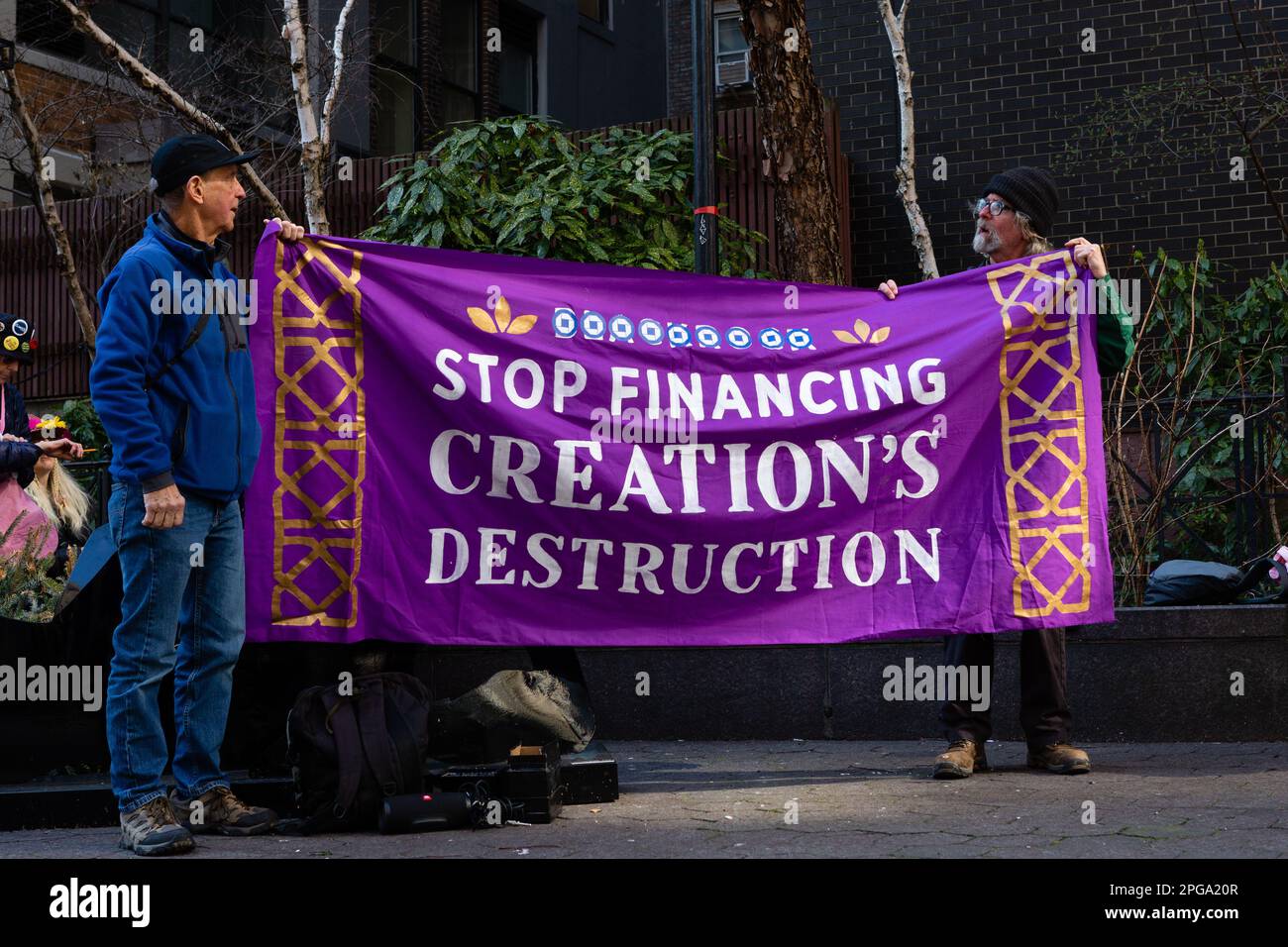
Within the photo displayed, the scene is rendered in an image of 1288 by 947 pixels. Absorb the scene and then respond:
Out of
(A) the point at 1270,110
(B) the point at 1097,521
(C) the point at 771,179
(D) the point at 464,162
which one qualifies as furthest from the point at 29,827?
(A) the point at 1270,110

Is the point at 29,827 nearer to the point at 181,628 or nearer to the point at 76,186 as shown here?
the point at 181,628

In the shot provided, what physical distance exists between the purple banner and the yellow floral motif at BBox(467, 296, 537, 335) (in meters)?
0.01

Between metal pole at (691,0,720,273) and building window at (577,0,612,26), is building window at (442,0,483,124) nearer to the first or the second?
building window at (577,0,612,26)

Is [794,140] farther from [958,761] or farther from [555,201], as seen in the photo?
[958,761]

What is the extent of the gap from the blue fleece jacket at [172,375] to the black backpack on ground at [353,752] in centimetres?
87

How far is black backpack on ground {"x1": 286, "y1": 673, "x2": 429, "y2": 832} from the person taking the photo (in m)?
5.36

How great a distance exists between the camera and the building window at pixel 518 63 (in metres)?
25.6

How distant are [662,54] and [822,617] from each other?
24.5m

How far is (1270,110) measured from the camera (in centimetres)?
1297

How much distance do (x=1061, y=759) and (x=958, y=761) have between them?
0.45 m

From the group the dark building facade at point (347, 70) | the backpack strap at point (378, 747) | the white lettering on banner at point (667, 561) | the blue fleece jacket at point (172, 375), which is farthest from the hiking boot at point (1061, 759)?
the dark building facade at point (347, 70)

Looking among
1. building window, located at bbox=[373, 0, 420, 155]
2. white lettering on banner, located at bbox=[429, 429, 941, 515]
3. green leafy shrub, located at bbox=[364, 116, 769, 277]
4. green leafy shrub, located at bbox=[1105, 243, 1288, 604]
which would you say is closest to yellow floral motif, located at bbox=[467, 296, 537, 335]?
white lettering on banner, located at bbox=[429, 429, 941, 515]

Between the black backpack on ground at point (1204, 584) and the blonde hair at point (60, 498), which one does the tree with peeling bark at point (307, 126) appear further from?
the black backpack on ground at point (1204, 584)

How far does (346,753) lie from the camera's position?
5.36m
